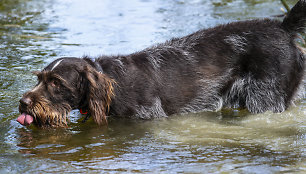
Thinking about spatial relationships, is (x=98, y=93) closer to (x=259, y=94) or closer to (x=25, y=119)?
(x=25, y=119)

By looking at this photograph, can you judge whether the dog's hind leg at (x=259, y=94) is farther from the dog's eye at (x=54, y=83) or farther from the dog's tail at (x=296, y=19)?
the dog's eye at (x=54, y=83)

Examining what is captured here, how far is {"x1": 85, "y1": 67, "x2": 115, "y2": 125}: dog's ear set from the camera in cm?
516

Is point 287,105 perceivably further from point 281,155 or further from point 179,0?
point 179,0

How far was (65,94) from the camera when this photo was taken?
512cm

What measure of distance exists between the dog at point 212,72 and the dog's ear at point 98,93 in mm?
36

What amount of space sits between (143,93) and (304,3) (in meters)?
2.14

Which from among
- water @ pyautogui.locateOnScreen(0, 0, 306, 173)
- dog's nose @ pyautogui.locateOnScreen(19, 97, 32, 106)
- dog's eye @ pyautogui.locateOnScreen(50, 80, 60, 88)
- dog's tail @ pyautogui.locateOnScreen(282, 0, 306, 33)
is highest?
dog's tail @ pyautogui.locateOnScreen(282, 0, 306, 33)

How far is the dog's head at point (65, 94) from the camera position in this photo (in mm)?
4918

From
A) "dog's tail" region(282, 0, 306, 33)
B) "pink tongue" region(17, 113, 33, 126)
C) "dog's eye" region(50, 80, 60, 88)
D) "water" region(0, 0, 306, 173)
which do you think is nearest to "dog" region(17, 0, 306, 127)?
"dog's tail" region(282, 0, 306, 33)

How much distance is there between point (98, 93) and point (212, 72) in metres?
1.51

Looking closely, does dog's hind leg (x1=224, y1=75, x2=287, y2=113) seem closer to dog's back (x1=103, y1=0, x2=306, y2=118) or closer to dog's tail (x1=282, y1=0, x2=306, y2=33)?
dog's back (x1=103, y1=0, x2=306, y2=118)

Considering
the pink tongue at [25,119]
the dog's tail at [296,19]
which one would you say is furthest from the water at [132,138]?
the dog's tail at [296,19]

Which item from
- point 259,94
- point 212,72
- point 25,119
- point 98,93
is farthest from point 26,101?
point 259,94

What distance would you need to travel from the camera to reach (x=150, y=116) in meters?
5.60
